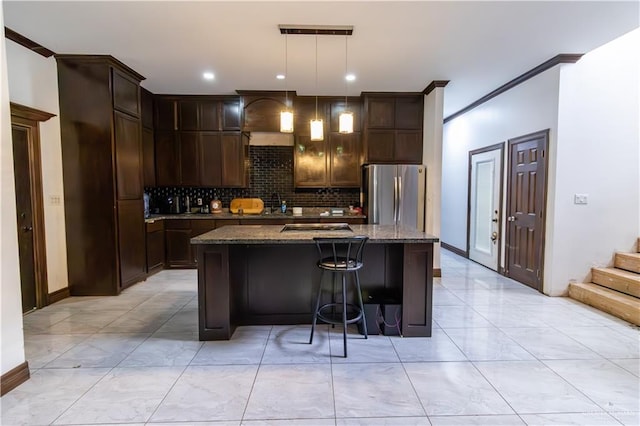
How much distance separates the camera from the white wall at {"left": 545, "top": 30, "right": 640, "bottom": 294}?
12.2ft

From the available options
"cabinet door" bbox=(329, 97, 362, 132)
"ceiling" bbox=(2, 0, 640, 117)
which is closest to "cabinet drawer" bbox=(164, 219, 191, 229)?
"ceiling" bbox=(2, 0, 640, 117)

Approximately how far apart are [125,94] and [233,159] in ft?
5.63

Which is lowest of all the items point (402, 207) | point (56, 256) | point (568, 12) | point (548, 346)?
point (548, 346)

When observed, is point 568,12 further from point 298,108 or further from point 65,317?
point 65,317

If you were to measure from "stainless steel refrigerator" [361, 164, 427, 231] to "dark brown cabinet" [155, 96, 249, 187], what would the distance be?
2.17m

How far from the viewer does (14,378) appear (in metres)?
2.11

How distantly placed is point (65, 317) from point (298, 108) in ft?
13.3

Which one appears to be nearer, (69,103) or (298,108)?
(69,103)

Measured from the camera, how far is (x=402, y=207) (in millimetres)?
4820

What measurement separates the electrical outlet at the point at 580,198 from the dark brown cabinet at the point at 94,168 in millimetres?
5450

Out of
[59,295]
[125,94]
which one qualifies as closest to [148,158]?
[125,94]

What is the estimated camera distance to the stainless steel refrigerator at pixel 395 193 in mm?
4805

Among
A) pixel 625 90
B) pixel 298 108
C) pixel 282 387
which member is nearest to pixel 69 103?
pixel 298 108

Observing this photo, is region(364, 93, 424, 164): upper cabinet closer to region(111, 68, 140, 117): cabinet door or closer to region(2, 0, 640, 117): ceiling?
region(2, 0, 640, 117): ceiling
